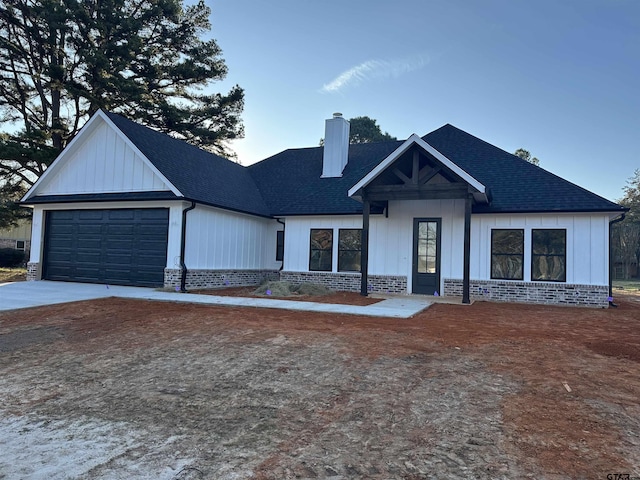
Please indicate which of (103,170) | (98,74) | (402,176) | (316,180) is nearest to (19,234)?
(98,74)

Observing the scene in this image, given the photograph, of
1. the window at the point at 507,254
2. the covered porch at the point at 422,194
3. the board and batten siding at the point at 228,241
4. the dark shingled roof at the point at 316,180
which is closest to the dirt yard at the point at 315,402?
the covered porch at the point at 422,194

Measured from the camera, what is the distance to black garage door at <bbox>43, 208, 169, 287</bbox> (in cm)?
1453

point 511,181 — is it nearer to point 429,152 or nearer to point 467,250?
point 467,250

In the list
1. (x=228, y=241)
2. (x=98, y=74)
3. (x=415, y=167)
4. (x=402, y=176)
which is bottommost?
(x=228, y=241)

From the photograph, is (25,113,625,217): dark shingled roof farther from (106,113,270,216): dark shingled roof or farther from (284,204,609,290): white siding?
(284,204,609,290): white siding

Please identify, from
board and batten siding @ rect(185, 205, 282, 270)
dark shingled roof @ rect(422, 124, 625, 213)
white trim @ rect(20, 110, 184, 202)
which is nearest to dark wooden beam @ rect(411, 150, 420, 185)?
dark shingled roof @ rect(422, 124, 625, 213)

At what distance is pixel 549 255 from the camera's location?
13289 millimetres

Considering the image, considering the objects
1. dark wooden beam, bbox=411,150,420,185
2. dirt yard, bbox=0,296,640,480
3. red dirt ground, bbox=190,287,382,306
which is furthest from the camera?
dark wooden beam, bbox=411,150,420,185

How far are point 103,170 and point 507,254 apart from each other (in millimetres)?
14711

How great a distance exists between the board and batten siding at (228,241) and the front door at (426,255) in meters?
6.43

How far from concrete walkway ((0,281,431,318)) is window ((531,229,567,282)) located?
3942 mm

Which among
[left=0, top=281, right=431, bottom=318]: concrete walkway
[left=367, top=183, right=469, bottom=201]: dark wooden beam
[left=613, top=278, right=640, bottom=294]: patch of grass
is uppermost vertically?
[left=367, top=183, right=469, bottom=201]: dark wooden beam

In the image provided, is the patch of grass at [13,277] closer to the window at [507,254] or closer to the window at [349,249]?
the window at [349,249]

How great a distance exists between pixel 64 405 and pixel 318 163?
1752 centimetres
